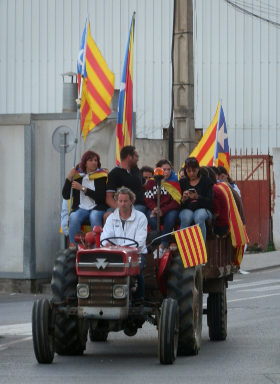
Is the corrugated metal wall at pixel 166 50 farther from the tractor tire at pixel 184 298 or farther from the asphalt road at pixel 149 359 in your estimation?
the tractor tire at pixel 184 298

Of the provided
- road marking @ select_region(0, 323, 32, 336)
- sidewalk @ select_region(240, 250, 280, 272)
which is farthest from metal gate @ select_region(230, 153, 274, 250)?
road marking @ select_region(0, 323, 32, 336)

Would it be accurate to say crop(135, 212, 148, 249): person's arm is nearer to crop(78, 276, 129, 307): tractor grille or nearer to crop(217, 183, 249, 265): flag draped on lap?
crop(78, 276, 129, 307): tractor grille

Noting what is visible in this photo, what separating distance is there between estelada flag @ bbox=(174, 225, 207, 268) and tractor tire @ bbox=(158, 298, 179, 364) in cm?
67

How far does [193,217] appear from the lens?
1300cm

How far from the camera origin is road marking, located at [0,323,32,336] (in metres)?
14.7

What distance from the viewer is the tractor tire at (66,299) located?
1181cm

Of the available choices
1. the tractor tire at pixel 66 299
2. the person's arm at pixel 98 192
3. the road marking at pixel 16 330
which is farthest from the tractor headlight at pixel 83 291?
the person's arm at pixel 98 192

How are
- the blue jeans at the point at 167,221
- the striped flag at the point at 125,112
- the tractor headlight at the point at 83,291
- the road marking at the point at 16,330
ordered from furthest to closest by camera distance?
the striped flag at the point at 125,112, the road marking at the point at 16,330, the blue jeans at the point at 167,221, the tractor headlight at the point at 83,291

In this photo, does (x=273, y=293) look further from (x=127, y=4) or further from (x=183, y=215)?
(x=127, y=4)

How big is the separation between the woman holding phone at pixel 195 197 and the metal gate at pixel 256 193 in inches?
758

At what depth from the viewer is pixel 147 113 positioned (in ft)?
140

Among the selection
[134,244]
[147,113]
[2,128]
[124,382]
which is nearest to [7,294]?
[2,128]

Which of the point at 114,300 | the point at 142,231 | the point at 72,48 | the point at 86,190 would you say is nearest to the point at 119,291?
the point at 114,300

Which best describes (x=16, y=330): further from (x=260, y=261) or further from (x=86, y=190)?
(x=260, y=261)
